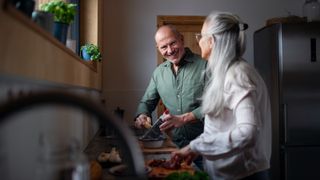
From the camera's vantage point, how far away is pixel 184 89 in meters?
2.40

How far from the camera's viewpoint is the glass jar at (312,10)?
3506 millimetres

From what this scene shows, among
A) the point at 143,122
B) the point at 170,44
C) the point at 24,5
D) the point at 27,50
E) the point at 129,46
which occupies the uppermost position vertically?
the point at 129,46

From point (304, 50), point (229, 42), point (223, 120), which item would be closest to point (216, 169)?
point (223, 120)

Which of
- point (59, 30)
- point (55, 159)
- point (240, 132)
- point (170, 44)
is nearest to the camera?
point (55, 159)

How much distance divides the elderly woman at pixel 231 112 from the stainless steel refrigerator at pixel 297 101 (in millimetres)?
1909

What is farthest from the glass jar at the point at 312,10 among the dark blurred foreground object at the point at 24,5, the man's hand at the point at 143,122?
the dark blurred foreground object at the point at 24,5

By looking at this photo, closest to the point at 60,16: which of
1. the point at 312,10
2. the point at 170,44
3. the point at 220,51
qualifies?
the point at 220,51

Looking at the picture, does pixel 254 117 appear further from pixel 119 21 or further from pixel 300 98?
pixel 119 21

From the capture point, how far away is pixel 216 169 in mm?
1425

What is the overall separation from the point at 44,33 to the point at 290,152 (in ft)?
8.95

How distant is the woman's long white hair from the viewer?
1.37 meters

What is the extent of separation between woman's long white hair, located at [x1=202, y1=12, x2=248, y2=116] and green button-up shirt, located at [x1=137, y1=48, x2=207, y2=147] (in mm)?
860

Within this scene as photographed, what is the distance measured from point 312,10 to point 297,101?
3.21 ft

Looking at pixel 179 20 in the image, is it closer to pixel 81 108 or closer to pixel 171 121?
pixel 171 121
